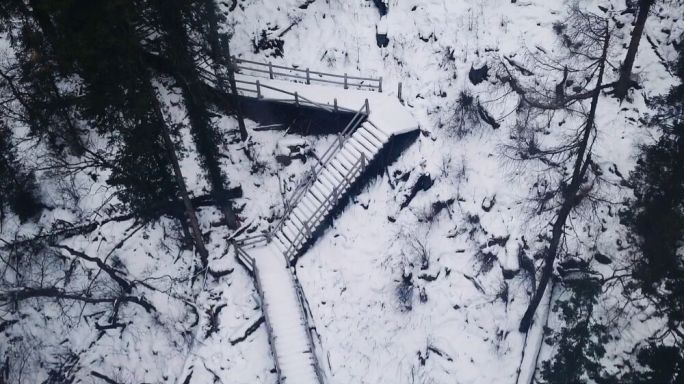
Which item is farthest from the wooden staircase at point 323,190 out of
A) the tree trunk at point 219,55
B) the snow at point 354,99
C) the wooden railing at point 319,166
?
the tree trunk at point 219,55

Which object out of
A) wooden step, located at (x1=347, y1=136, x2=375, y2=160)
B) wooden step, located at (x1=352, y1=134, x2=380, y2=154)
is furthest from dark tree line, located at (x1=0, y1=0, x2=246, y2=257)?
wooden step, located at (x1=352, y1=134, x2=380, y2=154)

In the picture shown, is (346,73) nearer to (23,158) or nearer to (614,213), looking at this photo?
(614,213)

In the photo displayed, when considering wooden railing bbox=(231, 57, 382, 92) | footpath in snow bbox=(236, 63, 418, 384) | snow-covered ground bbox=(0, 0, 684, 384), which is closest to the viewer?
snow-covered ground bbox=(0, 0, 684, 384)

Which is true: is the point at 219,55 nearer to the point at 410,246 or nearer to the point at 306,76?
the point at 306,76

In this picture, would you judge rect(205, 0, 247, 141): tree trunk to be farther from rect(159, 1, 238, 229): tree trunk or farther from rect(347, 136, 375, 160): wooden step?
rect(347, 136, 375, 160): wooden step

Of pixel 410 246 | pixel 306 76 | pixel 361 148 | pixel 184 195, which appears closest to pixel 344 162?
pixel 361 148

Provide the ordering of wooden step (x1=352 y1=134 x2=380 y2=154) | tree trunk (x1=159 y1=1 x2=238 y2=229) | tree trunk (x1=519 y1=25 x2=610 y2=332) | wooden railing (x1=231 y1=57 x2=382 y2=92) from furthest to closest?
wooden railing (x1=231 y1=57 x2=382 y2=92) < wooden step (x1=352 y1=134 x2=380 y2=154) < tree trunk (x1=159 y1=1 x2=238 y2=229) < tree trunk (x1=519 y1=25 x2=610 y2=332)

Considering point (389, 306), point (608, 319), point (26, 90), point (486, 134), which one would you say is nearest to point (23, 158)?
point (26, 90)
